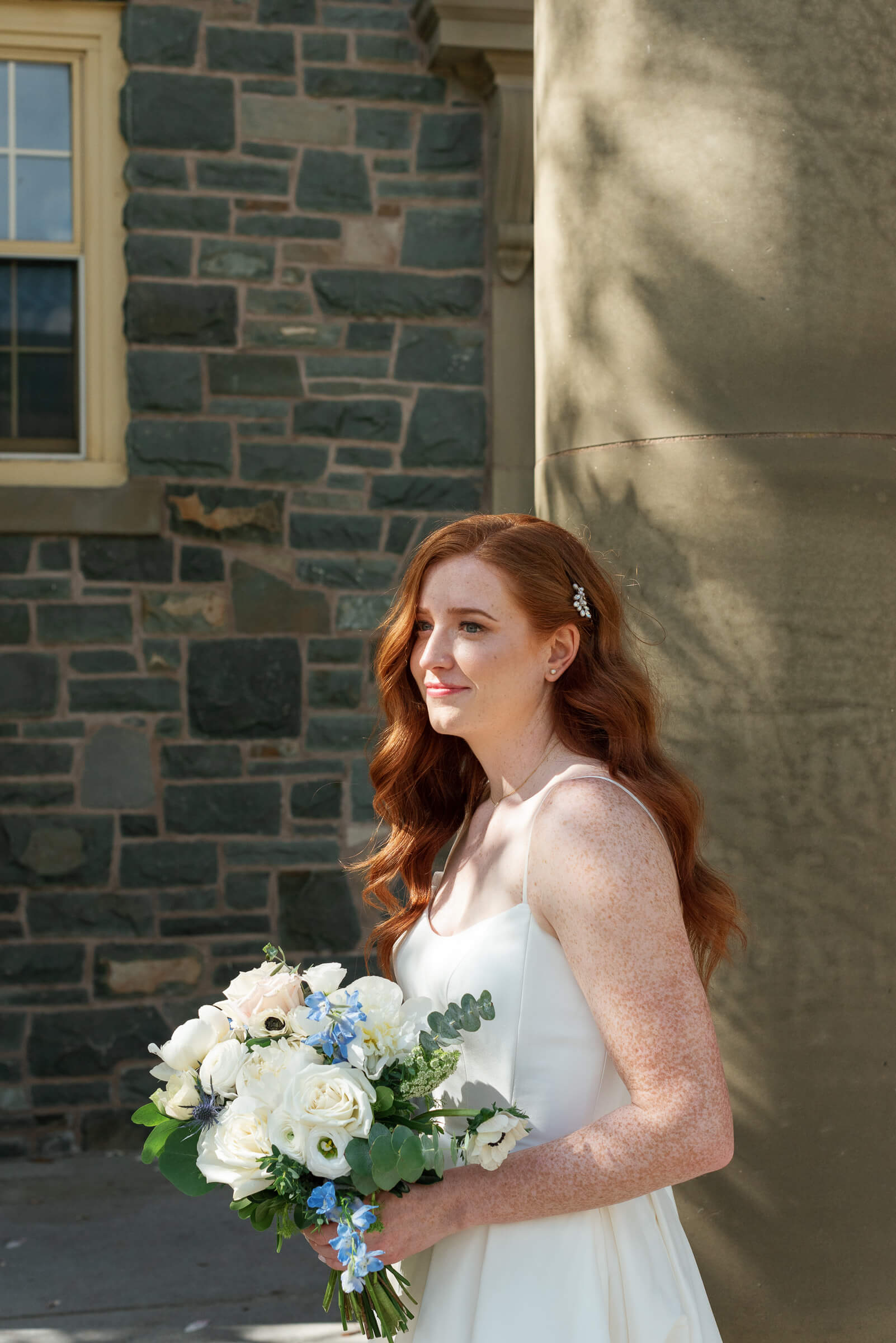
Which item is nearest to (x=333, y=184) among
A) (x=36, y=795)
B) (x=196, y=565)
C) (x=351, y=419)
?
(x=351, y=419)

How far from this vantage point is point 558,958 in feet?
5.77

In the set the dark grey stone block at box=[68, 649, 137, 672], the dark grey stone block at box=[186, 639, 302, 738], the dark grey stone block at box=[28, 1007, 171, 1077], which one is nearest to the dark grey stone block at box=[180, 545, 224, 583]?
the dark grey stone block at box=[186, 639, 302, 738]

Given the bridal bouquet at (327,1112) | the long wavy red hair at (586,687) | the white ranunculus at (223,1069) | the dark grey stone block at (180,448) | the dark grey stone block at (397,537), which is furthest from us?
the dark grey stone block at (397,537)

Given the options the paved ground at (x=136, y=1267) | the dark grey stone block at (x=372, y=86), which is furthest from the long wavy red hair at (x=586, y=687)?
the dark grey stone block at (x=372, y=86)

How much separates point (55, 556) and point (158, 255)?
132 centimetres

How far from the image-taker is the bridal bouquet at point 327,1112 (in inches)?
62.5

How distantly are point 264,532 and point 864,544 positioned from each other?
11.9 ft

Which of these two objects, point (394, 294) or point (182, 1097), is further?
point (394, 294)

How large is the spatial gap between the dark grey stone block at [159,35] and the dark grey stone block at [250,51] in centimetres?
7

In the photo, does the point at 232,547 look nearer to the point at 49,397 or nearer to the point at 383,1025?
the point at 49,397

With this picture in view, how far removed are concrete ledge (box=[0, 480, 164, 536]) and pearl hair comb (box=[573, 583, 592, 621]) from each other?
3.87 metres

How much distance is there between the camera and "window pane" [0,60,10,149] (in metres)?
5.66

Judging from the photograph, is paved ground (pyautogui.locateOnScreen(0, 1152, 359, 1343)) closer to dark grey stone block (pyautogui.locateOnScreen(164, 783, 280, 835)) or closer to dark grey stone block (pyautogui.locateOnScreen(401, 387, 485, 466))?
dark grey stone block (pyautogui.locateOnScreen(164, 783, 280, 835))

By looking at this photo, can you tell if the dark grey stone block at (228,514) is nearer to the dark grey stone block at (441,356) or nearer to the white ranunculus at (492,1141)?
the dark grey stone block at (441,356)
